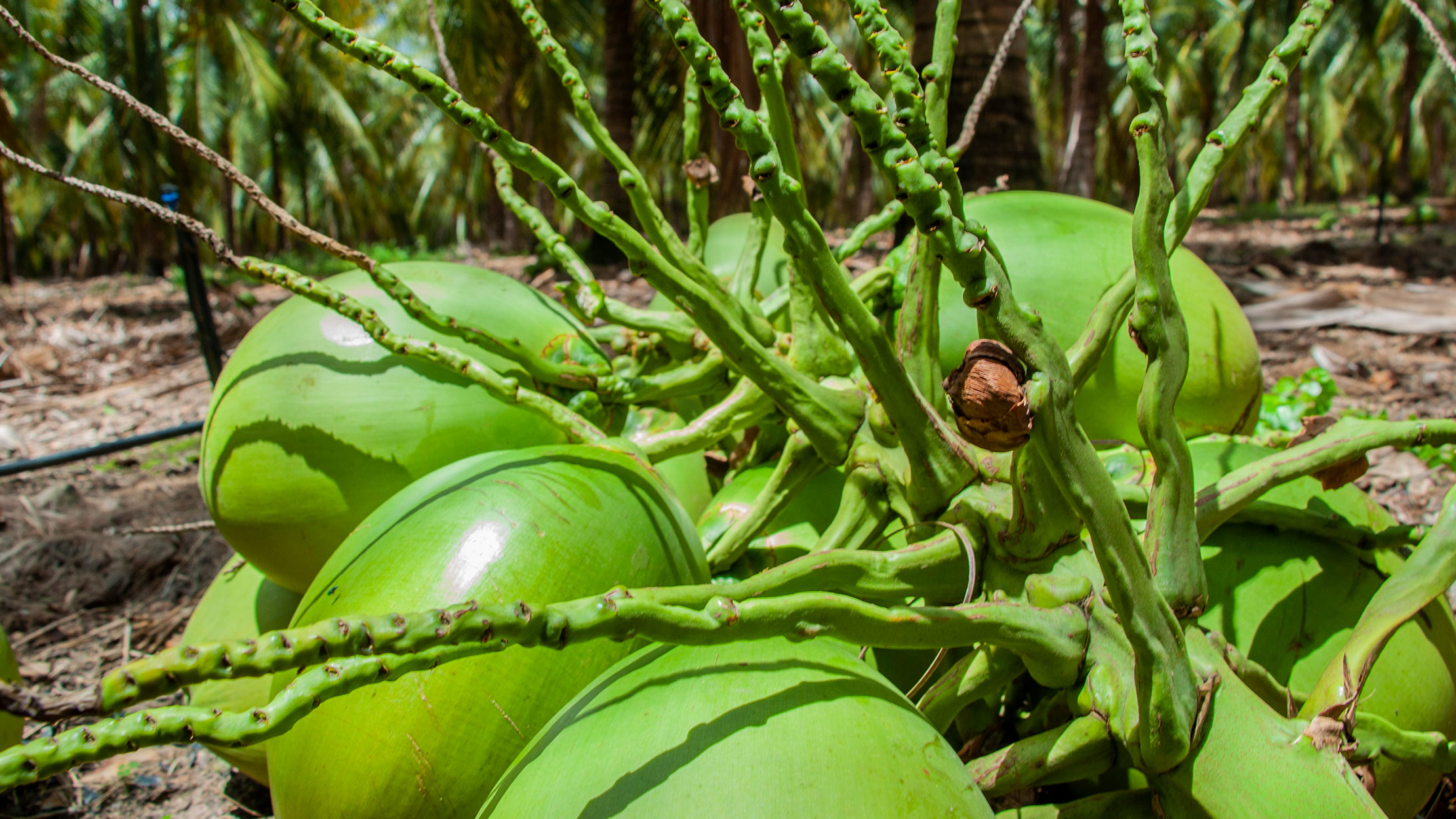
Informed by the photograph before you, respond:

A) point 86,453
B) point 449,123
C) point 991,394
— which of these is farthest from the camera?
point 449,123

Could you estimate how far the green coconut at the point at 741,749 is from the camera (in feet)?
2.44

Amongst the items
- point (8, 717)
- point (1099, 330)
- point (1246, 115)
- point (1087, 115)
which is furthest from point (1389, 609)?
point (1087, 115)

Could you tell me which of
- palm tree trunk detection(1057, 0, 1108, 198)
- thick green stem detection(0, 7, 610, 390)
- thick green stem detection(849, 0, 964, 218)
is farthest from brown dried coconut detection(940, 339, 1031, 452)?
palm tree trunk detection(1057, 0, 1108, 198)

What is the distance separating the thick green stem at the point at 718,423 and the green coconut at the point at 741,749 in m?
0.54

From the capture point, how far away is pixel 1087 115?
8.15 meters

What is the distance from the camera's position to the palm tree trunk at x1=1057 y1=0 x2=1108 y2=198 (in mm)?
6434

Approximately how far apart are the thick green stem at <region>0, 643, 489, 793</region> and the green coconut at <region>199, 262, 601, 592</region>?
786mm

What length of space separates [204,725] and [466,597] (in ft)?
1.41

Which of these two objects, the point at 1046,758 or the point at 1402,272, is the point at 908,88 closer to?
the point at 1046,758

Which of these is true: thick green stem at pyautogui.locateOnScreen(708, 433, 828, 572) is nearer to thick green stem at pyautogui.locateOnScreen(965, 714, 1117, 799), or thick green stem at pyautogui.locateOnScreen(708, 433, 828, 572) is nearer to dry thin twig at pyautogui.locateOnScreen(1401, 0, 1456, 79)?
thick green stem at pyautogui.locateOnScreen(965, 714, 1117, 799)

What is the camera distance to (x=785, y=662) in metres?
0.88

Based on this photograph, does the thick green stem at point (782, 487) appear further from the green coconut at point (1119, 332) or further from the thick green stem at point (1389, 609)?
the thick green stem at point (1389, 609)

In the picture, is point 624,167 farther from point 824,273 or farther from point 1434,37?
point 1434,37

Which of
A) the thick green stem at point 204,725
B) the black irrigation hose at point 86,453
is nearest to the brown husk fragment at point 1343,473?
the thick green stem at point 204,725
